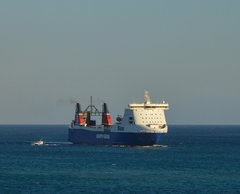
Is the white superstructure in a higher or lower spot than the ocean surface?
higher

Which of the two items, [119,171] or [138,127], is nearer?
[119,171]

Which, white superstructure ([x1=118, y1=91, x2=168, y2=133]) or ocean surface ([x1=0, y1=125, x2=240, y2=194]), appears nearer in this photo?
ocean surface ([x1=0, y1=125, x2=240, y2=194])

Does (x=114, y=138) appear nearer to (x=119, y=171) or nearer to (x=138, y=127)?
(x=138, y=127)

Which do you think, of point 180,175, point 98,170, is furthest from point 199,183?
point 98,170

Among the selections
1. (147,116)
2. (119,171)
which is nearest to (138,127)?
(147,116)

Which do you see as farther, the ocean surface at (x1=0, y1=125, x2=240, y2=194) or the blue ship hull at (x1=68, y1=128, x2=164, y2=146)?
the blue ship hull at (x1=68, y1=128, x2=164, y2=146)

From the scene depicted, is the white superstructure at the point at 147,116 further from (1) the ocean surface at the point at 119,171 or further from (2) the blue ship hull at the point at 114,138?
(1) the ocean surface at the point at 119,171

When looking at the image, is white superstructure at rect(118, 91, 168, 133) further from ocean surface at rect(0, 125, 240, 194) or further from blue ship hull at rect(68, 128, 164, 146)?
ocean surface at rect(0, 125, 240, 194)

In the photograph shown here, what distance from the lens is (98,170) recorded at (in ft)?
389

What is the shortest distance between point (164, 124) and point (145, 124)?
5043 mm

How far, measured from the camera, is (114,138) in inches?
7141

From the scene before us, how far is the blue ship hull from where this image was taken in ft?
571

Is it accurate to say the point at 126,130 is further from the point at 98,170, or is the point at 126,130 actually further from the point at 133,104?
the point at 98,170

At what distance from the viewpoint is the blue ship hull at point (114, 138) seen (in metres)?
174
